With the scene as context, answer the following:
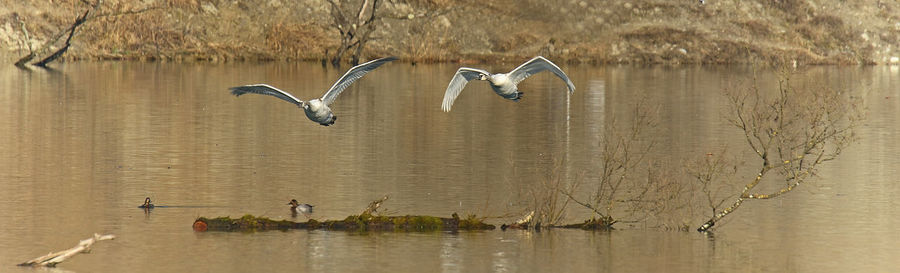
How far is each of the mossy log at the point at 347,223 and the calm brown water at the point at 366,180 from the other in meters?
0.30

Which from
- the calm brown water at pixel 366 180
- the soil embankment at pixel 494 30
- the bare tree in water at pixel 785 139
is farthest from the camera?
the soil embankment at pixel 494 30

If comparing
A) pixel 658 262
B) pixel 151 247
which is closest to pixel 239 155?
pixel 151 247

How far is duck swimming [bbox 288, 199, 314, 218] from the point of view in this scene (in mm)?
22062

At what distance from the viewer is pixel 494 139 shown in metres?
35.0

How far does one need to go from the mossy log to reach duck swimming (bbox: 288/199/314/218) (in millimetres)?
1452

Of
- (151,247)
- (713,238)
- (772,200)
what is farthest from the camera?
(772,200)

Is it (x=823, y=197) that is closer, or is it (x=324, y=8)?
(x=823, y=197)

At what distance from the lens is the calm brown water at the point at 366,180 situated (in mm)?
18828

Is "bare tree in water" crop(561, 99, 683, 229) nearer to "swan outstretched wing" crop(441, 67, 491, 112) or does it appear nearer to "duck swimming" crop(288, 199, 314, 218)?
"swan outstretched wing" crop(441, 67, 491, 112)

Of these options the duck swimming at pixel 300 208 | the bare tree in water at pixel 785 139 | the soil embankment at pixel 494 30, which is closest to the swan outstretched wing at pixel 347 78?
the duck swimming at pixel 300 208

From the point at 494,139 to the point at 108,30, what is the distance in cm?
4191

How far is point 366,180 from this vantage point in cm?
2630

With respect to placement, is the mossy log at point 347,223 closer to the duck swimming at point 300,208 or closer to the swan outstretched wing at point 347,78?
the duck swimming at point 300,208

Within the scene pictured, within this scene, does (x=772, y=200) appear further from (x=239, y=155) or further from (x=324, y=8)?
(x=324, y=8)
